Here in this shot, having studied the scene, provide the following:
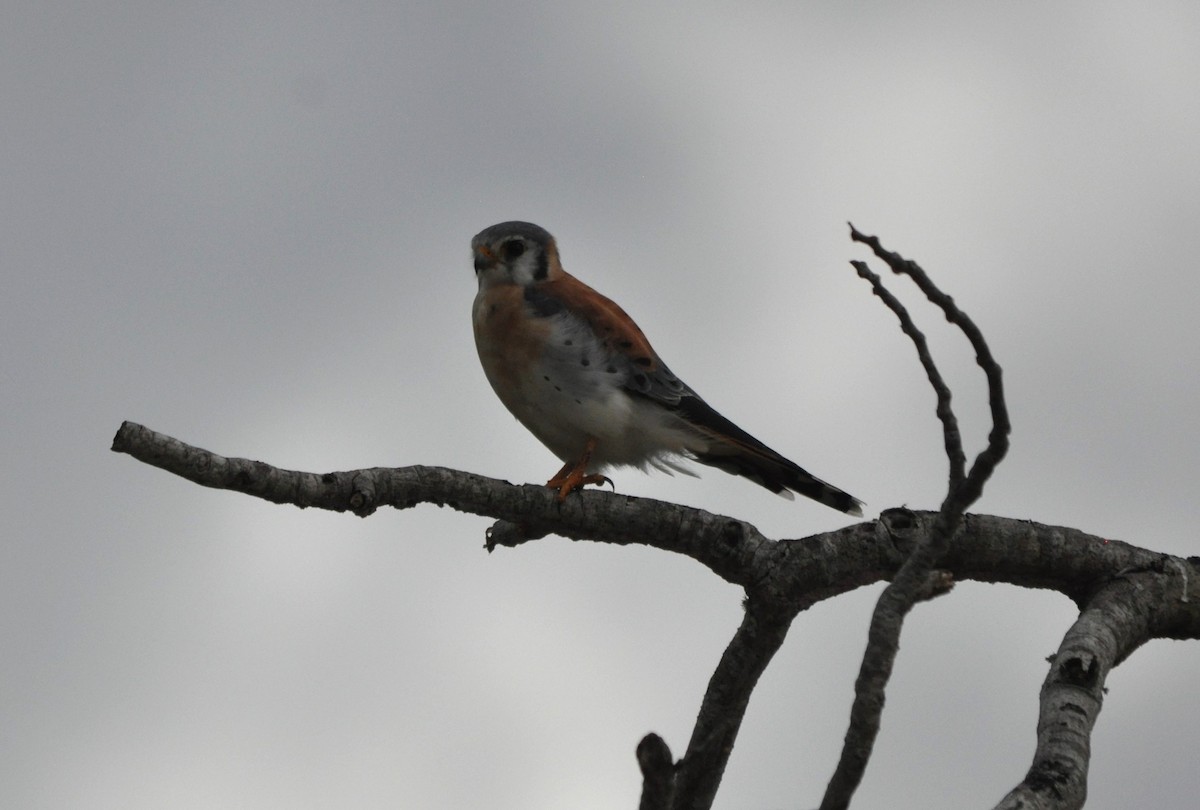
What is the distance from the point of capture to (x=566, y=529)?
467cm

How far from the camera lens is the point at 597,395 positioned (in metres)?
6.09

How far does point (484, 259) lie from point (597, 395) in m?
1.25

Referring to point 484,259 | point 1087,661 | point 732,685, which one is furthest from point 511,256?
point 1087,661

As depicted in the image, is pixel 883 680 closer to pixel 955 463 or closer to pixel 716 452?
pixel 955 463

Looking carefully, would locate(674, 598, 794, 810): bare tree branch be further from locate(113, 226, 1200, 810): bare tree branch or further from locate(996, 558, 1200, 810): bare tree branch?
locate(996, 558, 1200, 810): bare tree branch

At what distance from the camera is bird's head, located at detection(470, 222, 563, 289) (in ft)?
22.4

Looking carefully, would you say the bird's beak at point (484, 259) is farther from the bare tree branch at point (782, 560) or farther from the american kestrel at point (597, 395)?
the bare tree branch at point (782, 560)

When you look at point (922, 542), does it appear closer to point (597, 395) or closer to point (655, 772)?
point (655, 772)

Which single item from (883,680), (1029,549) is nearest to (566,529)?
(1029,549)

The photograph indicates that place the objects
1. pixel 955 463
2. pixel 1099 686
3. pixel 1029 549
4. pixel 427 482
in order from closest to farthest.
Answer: pixel 955 463
pixel 1099 686
pixel 427 482
pixel 1029 549

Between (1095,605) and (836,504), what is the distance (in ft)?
6.97

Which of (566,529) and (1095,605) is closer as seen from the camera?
(1095,605)

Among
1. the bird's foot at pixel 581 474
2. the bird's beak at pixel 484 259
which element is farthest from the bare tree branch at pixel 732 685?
the bird's beak at pixel 484 259

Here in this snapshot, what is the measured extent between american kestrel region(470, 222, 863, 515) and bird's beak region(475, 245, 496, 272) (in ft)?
0.63
